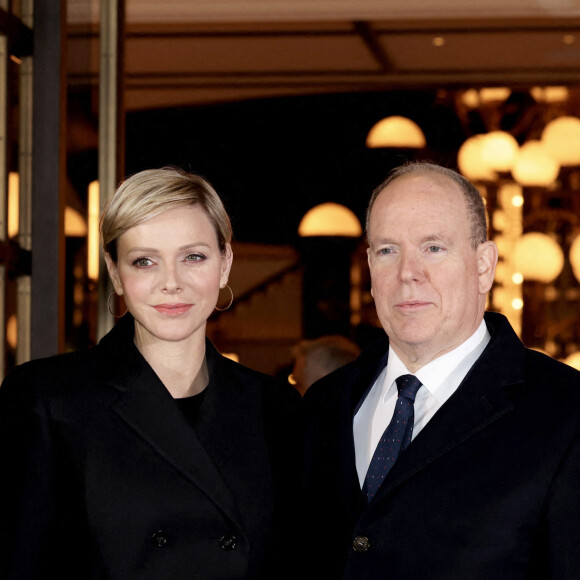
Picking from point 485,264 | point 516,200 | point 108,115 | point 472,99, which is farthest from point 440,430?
point 472,99

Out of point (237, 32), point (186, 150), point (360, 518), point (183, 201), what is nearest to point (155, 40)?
point (237, 32)

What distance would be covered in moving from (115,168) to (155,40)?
11.9ft

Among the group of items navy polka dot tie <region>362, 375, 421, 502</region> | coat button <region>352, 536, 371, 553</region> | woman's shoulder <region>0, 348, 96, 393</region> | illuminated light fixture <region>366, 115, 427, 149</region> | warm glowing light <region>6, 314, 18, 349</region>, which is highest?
illuminated light fixture <region>366, 115, 427, 149</region>

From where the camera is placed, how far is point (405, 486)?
72.4 inches

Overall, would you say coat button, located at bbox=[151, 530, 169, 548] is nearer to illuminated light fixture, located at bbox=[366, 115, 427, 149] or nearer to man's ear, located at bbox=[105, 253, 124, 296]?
man's ear, located at bbox=[105, 253, 124, 296]

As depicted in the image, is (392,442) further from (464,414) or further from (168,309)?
(168,309)

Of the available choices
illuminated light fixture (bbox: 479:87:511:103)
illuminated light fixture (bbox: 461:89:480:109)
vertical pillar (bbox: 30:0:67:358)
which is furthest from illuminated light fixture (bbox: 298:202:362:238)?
vertical pillar (bbox: 30:0:67:358)

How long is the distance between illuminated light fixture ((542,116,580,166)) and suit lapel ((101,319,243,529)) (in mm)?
5293

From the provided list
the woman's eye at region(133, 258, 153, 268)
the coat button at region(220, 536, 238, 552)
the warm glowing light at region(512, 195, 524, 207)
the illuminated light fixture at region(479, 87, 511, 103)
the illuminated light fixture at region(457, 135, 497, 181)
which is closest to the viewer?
the coat button at region(220, 536, 238, 552)

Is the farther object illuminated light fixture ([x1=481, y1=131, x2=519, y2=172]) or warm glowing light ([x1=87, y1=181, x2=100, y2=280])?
illuminated light fixture ([x1=481, y1=131, x2=519, y2=172])

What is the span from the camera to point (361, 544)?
1823 millimetres

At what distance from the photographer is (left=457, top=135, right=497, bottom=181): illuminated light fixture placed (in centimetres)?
674

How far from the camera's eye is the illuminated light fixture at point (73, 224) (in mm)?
2812

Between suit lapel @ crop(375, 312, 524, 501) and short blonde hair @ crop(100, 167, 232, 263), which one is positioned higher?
short blonde hair @ crop(100, 167, 232, 263)
